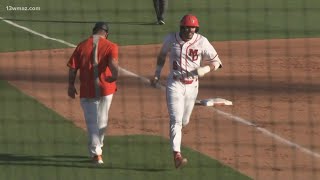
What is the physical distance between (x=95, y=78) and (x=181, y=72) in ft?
3.39

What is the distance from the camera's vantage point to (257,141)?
12453 millimetres

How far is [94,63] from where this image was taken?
1096 centimetres

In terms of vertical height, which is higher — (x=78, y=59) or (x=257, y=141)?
(x=78, y=59)

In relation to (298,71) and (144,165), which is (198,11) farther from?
(144,165)

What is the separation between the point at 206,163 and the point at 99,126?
141cm

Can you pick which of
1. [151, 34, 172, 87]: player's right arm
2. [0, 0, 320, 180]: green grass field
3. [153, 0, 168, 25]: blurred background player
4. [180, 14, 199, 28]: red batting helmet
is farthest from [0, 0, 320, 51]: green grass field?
[180, 14, 199, 28]: red batting helmet

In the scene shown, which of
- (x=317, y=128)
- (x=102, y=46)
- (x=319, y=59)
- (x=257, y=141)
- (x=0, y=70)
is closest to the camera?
(x=102, y=46)

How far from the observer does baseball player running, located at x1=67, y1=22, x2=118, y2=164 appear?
35.9ft

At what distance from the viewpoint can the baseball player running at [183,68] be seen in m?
10.8

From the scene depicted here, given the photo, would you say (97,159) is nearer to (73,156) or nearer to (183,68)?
(73,156)

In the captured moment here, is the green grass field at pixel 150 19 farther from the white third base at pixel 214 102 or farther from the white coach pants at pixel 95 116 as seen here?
the white coach pants at pixel 95 116

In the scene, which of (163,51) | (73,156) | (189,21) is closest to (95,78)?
(163,51)

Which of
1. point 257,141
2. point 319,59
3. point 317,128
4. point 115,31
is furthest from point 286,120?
point 115,31

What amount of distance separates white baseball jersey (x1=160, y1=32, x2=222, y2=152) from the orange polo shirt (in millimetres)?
722
